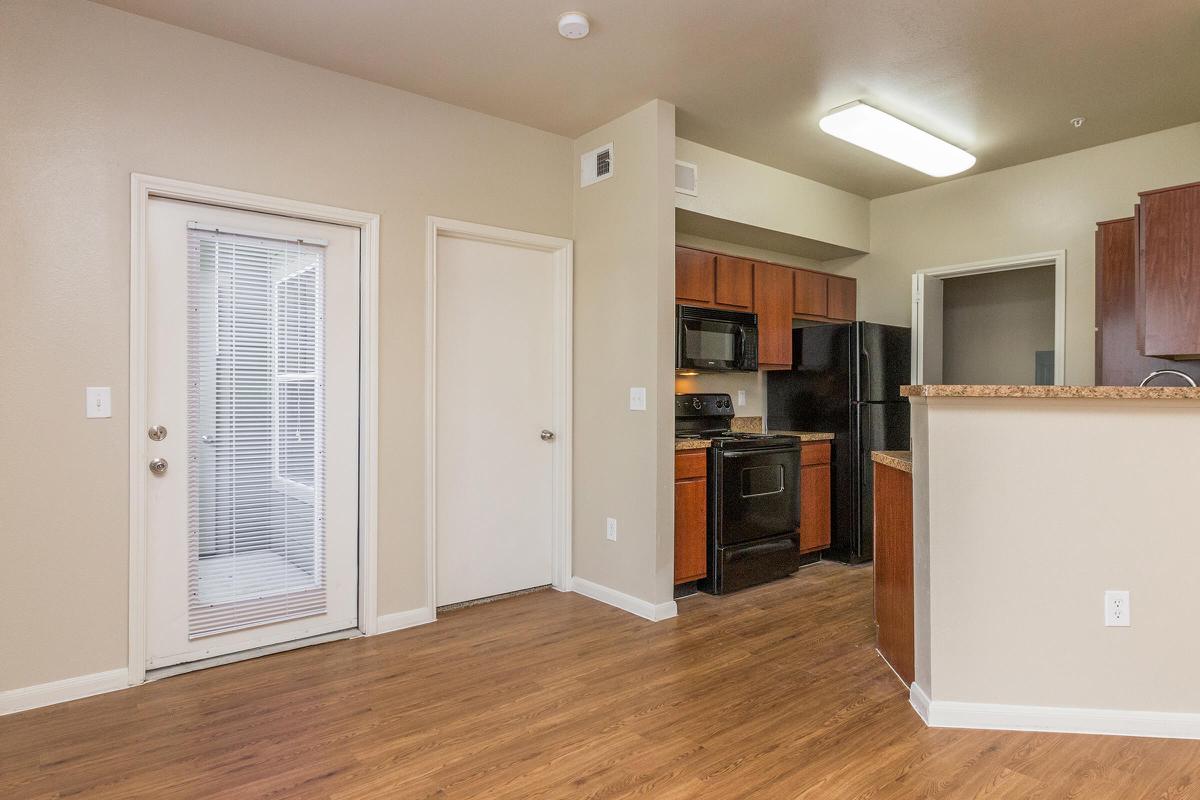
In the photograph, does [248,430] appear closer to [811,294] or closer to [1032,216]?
[811,294]

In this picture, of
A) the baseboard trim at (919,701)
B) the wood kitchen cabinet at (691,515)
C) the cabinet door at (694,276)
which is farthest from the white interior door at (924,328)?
the baseboard trim at (919,701)

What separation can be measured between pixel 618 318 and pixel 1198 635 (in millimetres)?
2673

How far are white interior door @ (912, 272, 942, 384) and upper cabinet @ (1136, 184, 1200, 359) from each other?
5.85ft

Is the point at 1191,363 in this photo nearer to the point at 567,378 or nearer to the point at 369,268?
the point at 567,378

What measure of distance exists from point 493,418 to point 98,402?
1.78 meters

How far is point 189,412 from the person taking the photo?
9.35 feet

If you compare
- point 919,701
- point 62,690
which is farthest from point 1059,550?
point 62,690

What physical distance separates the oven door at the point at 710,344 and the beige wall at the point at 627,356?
535 mm

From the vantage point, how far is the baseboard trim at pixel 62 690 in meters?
2.46

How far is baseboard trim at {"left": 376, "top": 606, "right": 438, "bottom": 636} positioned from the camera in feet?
10.9

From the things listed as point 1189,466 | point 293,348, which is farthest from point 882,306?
point 293,348

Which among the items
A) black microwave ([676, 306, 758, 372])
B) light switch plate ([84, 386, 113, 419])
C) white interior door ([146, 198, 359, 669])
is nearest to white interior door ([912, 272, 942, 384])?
black microwave ([676, 306, 758, 372])

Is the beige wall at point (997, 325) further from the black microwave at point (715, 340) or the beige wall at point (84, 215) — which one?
the beige wall at point (84, 215)

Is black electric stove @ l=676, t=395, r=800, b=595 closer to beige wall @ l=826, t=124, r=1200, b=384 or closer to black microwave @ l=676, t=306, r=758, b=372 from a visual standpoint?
black microwave @ l=676, t=306, r=758, b=372
